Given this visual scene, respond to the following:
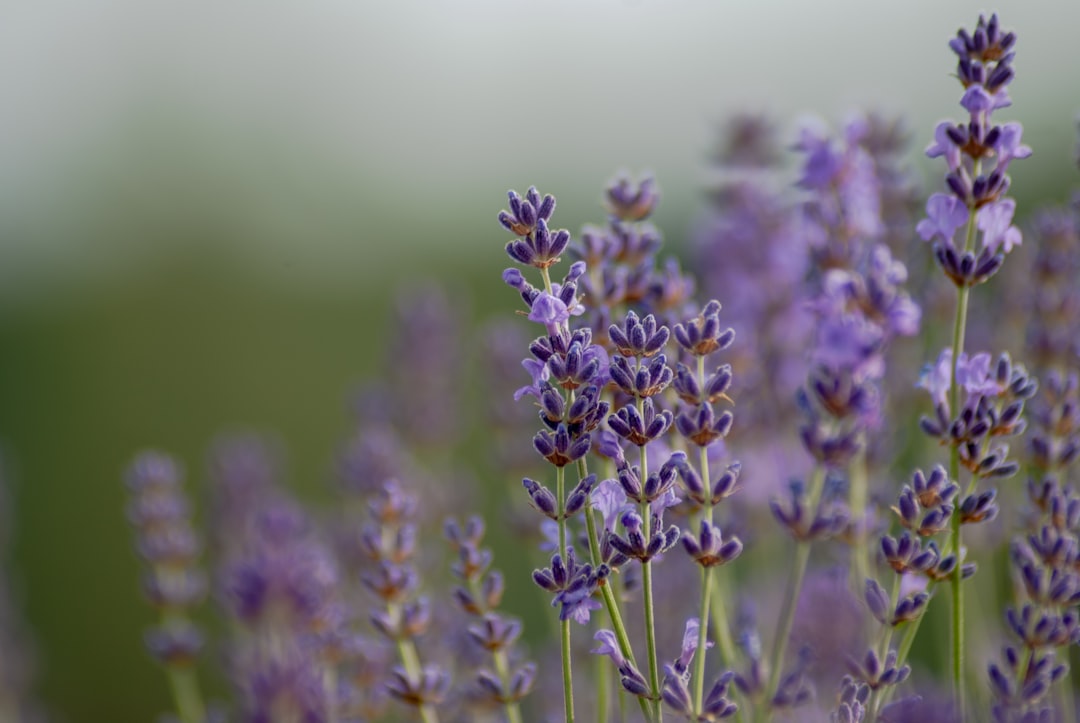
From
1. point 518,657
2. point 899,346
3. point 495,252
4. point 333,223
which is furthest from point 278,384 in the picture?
point 518,657

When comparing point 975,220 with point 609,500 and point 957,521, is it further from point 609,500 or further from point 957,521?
point 609,500

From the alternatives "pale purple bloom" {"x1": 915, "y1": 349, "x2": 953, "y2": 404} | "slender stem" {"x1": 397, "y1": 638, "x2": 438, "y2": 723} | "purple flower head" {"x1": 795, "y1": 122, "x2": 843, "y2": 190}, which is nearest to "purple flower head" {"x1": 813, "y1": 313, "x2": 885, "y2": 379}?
"pale purple bloom" {"x1": 915, "y1": 349, "x2": 953, "y2": 404}

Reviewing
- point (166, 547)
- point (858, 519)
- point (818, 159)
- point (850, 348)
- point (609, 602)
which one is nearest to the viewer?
point (609, 602)

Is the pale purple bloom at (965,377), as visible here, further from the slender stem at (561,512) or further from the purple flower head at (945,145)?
the slender stem at (561,512)

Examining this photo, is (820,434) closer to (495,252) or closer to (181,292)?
(495,252)

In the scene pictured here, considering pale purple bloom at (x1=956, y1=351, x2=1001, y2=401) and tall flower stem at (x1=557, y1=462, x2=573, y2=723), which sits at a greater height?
pale purple bloom at (x1=956, y1=351, x2=1001, y2=401)

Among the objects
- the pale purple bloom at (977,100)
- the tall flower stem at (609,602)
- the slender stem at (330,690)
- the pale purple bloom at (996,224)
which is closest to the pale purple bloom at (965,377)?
the pale purple bloom at (996,224)

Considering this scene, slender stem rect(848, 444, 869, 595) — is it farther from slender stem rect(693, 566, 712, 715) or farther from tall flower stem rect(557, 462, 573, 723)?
tall flower stem rect(557, 462, 573, 723)

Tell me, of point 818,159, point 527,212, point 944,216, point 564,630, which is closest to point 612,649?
point 564,630
